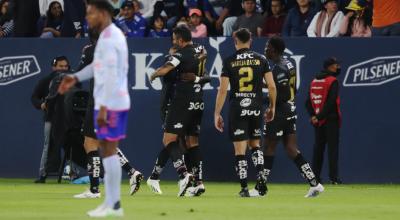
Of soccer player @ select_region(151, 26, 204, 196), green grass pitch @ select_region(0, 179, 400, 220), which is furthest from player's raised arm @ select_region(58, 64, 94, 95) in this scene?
soccer player @ select_region(151, 26, 204, 196)

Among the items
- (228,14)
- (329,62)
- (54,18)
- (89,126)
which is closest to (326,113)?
(329,62)

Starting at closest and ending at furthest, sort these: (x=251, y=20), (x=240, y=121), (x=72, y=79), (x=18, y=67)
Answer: (x=72, y=79)
(x=240, y=121)
(x=251, y=20)
(x=18, y=67)

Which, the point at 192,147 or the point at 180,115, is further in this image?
the point at 192,147

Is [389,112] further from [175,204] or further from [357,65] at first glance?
[175,204]

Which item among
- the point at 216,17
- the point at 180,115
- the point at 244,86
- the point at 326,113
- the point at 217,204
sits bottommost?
the point at 217,204

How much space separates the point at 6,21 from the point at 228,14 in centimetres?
494

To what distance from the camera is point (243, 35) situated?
685 inches

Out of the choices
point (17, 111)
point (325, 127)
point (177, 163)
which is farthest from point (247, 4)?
point (177, 163)

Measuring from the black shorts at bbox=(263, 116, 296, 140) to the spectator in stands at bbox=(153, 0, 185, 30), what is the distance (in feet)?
25.5

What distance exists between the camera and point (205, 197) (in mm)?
17797

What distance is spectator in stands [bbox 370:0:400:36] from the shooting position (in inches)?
913

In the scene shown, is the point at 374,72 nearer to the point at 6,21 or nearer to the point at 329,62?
the point at 329,62

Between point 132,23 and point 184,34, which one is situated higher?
point 184,34

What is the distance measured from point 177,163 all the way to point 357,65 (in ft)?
21.1
